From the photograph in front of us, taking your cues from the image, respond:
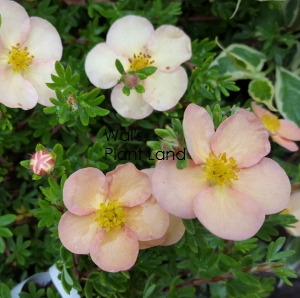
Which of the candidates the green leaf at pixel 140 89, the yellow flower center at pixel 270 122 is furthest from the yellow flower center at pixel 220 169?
the yellow flower center at pixel 270 122

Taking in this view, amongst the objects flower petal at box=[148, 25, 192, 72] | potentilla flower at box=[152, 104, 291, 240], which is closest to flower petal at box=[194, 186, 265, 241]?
potentilla flower at box=[152, 104, 291, 240]

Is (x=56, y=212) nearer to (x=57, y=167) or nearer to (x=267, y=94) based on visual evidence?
(x=57, y=167)

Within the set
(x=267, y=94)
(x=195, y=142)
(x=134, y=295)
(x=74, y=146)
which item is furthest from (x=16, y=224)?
(x=267, y=94)

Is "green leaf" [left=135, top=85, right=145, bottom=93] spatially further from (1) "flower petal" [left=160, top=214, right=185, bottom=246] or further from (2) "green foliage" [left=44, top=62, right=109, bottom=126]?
(1) "flower petal" [left=160, top=214, right=185, bottom=246]

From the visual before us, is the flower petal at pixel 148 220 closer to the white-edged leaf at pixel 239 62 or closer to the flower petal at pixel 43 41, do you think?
the flower petal at pixel 43 41

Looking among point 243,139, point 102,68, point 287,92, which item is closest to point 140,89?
point 102,68

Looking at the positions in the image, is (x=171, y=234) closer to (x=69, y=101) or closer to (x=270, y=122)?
(x=69, y=101)
